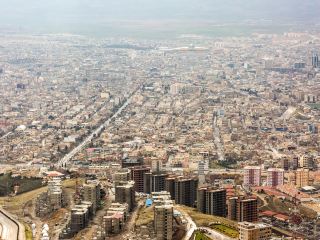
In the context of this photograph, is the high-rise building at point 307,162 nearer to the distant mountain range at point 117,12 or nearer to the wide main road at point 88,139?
the wide main road at point 88,139

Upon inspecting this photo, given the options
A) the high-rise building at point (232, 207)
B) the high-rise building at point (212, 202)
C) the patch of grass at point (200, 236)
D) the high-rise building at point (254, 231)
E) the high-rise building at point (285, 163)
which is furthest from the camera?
the high-rise building at point (285, 163)

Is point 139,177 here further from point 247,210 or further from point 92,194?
point 247,210

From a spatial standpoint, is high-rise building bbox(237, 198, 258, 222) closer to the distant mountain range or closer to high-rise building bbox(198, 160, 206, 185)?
high-rise building bbox(198, 160, 206, 185)

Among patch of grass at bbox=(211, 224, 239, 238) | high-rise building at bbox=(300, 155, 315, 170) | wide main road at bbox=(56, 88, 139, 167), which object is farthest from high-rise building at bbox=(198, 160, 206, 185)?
wide main road at bbox=(56, 88, 139, 167)

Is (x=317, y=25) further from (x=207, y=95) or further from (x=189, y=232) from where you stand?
(x=189, y=232)

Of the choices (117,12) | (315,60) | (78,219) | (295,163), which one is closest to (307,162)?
(295,163)

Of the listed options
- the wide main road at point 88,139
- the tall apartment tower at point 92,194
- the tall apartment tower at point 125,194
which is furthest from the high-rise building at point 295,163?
the wide main road at point 88,139

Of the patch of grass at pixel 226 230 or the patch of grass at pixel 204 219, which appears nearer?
the patch of grass at pixel 226 230

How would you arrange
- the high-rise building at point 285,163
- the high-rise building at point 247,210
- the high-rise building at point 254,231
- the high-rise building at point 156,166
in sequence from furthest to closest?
the high-rise building at point 285,163 < the high-rise building at point 156,166 < the high-rise building at point 247,210 < the high-rise building at point 254,231

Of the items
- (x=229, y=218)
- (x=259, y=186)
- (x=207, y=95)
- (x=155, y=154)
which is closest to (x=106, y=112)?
(x=207, y=95)
